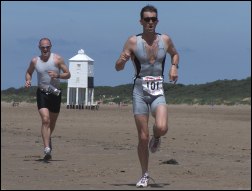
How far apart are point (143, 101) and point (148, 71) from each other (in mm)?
358

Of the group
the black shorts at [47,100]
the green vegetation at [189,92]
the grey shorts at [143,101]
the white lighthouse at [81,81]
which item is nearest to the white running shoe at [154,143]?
the grey shorts at [143,101]

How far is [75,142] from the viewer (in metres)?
18.3

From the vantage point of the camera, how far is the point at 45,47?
45.3 ft

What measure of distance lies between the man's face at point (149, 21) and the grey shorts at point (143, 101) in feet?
2.02

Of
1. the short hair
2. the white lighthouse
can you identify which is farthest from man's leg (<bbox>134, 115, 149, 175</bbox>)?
the white lighthouse

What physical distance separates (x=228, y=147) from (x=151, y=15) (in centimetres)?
823

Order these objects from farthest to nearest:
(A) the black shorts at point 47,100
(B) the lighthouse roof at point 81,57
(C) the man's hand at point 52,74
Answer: (B) the lighthouse roof at point 81,57, (A) the black shorts at point 47,100, (C) the man's hand at point 52,74

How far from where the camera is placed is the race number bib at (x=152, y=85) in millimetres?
9984

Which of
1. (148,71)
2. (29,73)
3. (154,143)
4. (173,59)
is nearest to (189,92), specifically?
(29,73)

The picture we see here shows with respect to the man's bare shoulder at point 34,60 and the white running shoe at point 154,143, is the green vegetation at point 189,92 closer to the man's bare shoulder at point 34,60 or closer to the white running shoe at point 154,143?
the man's bare shoulder at point 34,60

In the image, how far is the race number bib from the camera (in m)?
9.98

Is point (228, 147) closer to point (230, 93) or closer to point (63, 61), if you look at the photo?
point (63, 61)

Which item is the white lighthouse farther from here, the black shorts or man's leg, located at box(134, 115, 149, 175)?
man's leg, located at box(134, 115, 149, 175)

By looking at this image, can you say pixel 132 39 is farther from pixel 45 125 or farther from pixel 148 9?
pixel 45 125
